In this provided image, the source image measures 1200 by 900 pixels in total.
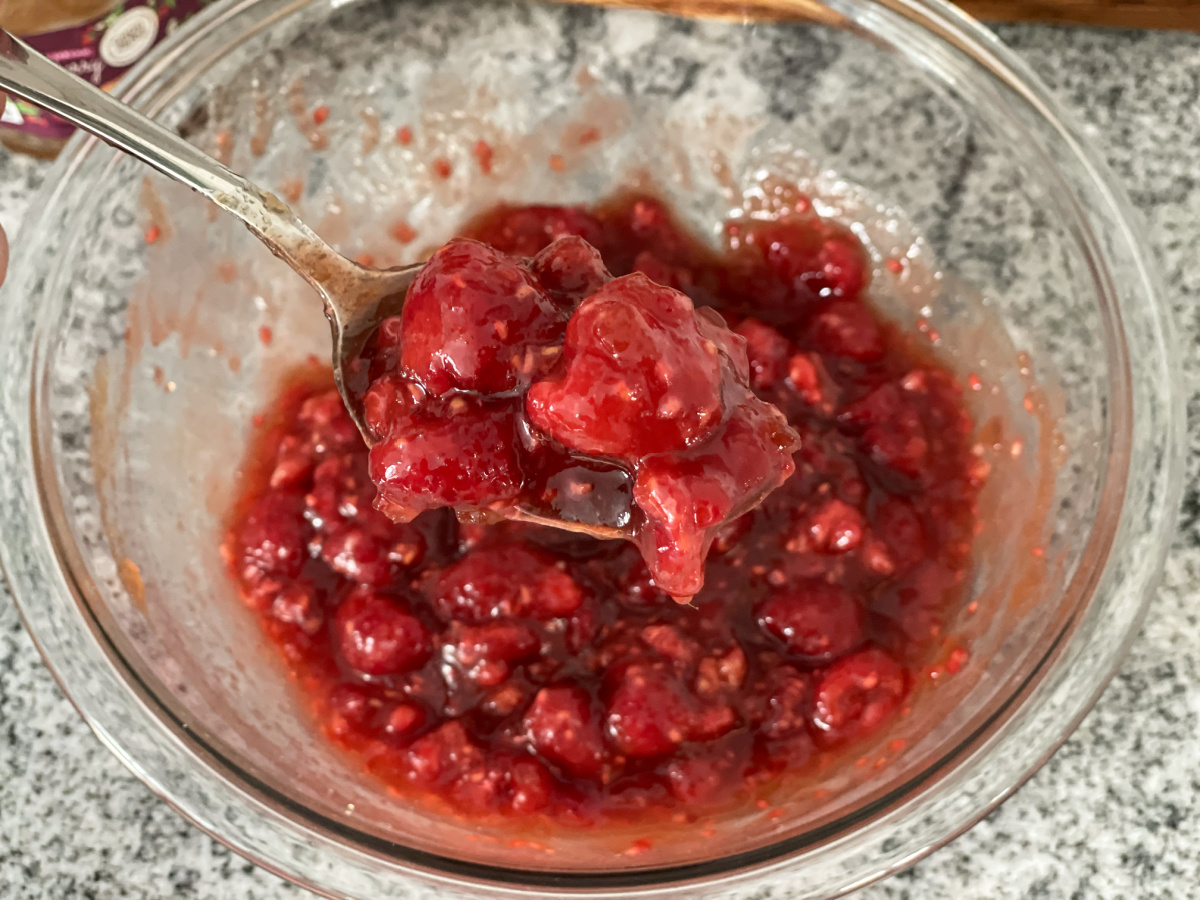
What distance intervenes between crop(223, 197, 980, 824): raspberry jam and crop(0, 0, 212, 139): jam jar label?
60cm

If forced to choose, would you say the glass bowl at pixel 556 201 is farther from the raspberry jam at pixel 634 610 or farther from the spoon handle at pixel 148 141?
the spoon handle at pixel 148 141

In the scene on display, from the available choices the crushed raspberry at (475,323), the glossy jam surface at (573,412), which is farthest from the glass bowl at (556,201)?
the crushed raspberry at (475,323)

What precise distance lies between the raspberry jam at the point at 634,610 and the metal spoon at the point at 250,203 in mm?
103

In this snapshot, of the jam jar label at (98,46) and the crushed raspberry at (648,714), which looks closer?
the crushed raspberry at (648,714)

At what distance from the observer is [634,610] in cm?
141

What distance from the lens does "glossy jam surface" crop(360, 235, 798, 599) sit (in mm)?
985

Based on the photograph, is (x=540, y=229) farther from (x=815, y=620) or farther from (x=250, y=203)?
(x=815, y=620)

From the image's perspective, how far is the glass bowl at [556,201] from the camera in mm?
1198

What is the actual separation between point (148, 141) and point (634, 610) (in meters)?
0.90

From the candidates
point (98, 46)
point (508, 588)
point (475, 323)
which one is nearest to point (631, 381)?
point (475, 323)

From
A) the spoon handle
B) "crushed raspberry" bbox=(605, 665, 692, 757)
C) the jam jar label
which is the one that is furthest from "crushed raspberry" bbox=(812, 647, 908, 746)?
the jam jar label

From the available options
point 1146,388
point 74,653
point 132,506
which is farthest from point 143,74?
point 1146,388

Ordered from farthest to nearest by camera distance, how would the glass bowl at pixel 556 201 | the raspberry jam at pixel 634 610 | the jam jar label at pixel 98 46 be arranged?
1. the jam jar label at pixel 98 46
2. the raspberry jam at pixel 634 610
3. the glass bowl at pixel 556 201

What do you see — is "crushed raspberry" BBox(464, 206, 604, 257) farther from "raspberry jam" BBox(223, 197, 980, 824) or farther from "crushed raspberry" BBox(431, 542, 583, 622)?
"crushed raspberry" BBox(431, 542, 583, 622)
